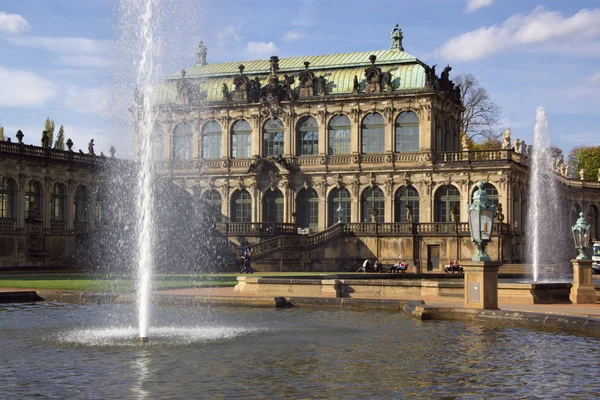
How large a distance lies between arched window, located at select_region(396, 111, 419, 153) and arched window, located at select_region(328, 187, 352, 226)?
213 inches

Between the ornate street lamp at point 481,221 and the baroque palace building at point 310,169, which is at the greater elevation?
the baroque palace building at point 310,169

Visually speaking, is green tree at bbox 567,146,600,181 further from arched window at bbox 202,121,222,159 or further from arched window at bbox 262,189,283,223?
arched window at bbox 202,121,222,159

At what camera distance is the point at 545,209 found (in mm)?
82438

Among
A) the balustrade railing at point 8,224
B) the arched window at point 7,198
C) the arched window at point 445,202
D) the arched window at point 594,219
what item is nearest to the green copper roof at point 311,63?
the arched window at point 445,202

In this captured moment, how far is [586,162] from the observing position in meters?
105

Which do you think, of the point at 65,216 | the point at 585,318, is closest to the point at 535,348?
the point at 585,318

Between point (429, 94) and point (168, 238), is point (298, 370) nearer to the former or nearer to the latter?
point (168, 238)

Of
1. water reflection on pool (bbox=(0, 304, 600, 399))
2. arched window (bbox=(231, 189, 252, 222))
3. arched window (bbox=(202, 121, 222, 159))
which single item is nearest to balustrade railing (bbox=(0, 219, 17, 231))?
arched window (bbox=(231, 189, 252, 222))

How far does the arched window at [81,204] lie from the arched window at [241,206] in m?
12.0

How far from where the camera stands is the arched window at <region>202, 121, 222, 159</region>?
73.2m

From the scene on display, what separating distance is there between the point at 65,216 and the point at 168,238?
8.22 m

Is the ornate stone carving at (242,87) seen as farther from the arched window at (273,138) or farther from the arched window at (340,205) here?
the arched window at (340,205)

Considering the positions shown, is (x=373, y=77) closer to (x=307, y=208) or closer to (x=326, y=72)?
(x=326, y=72)

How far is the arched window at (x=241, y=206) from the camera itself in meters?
71.6
